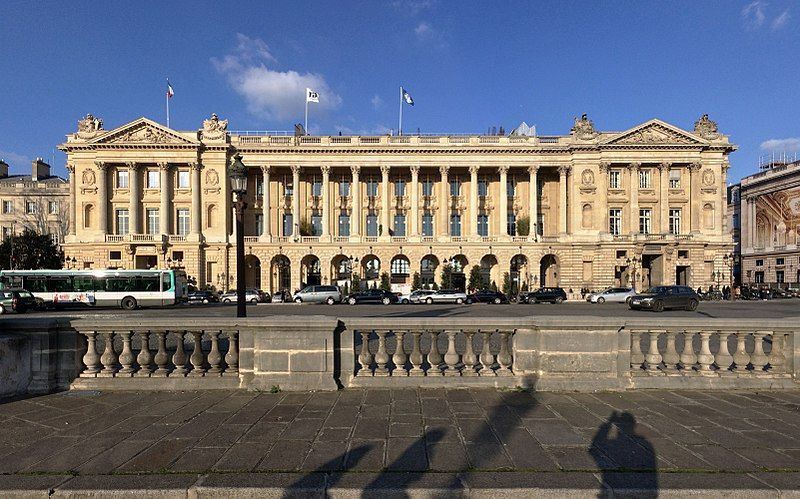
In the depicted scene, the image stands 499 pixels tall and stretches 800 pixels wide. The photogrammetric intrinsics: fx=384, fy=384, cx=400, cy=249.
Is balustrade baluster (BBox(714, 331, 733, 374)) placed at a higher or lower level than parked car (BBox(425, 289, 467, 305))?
higher

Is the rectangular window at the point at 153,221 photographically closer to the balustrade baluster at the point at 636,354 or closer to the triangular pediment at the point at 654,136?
the balustrade baluster at the point at 636,354

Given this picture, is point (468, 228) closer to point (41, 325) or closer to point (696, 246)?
point (696, 246)

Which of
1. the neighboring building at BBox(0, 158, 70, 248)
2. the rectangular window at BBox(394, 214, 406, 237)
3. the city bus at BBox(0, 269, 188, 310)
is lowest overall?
the city bus at BBox(0, 269, 188, 310)

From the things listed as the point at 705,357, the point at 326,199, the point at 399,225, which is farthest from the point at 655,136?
the point at 705,357

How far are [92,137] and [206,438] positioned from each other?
5475 cm

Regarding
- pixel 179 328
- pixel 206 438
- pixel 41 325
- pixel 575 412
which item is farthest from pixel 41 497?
A: pixel 575 412

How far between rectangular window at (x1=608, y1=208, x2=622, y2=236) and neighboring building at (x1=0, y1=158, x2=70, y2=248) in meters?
79.0

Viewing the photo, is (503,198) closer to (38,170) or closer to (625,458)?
(625,458)

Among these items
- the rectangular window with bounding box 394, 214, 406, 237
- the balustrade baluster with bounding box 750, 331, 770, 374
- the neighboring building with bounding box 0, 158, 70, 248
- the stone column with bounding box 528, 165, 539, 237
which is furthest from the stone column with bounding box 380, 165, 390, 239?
the neighboring building with bounding box 0, 158, 70, 248

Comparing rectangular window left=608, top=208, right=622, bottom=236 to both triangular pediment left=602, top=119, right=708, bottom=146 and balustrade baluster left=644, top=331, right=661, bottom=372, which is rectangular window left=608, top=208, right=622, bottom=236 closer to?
triangular pediment left=602, top=119, right=708, bottom=146

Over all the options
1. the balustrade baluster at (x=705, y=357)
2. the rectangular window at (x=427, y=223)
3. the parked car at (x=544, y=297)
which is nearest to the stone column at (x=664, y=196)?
the parked car at (x=544, y=297)

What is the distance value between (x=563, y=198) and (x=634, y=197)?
8060 millimetres

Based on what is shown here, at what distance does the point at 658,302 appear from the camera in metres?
24.9

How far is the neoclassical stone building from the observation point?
44.7 metres
